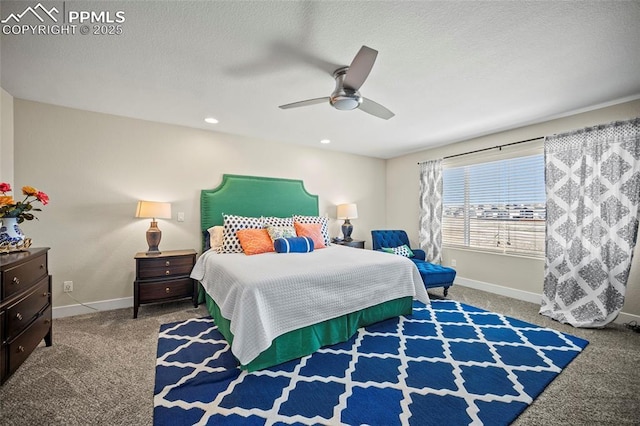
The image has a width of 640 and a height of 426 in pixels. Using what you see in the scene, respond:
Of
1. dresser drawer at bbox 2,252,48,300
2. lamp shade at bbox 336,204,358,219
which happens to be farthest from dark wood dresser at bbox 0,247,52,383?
lamp shade at bbox 336,204,358,219

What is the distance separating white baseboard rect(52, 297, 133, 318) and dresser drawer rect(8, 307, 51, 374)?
91 cm

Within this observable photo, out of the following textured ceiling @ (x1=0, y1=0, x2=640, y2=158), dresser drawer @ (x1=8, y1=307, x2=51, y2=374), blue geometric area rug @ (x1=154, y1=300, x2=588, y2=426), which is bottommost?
blue geometric area rug @ (x1=154, y1=300, x2=588, y2=426)

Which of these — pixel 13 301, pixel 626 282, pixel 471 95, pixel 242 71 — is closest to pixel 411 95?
pixel 471 95

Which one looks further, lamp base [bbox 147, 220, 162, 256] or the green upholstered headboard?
the green upholstered headboard

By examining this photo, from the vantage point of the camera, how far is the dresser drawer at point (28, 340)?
170 centimetres

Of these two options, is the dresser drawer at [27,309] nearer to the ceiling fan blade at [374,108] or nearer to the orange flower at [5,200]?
the orange flower at [5,200]

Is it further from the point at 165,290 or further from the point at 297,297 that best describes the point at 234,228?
the point at 297,297

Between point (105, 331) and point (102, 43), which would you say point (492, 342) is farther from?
point (102, 43)

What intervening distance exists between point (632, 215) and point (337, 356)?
3.37 meters

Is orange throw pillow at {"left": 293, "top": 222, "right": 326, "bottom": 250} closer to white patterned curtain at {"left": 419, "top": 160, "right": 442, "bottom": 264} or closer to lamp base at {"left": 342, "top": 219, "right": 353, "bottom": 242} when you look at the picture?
lamp base at {"left": 342, "top": 219, "right": 353, "bottom": 242}

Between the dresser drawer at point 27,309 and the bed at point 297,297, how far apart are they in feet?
4.15

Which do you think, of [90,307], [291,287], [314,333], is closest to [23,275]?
[90,307]

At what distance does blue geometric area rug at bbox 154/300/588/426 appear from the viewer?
1.54 metres

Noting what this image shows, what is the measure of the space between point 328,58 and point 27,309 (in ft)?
9.64
